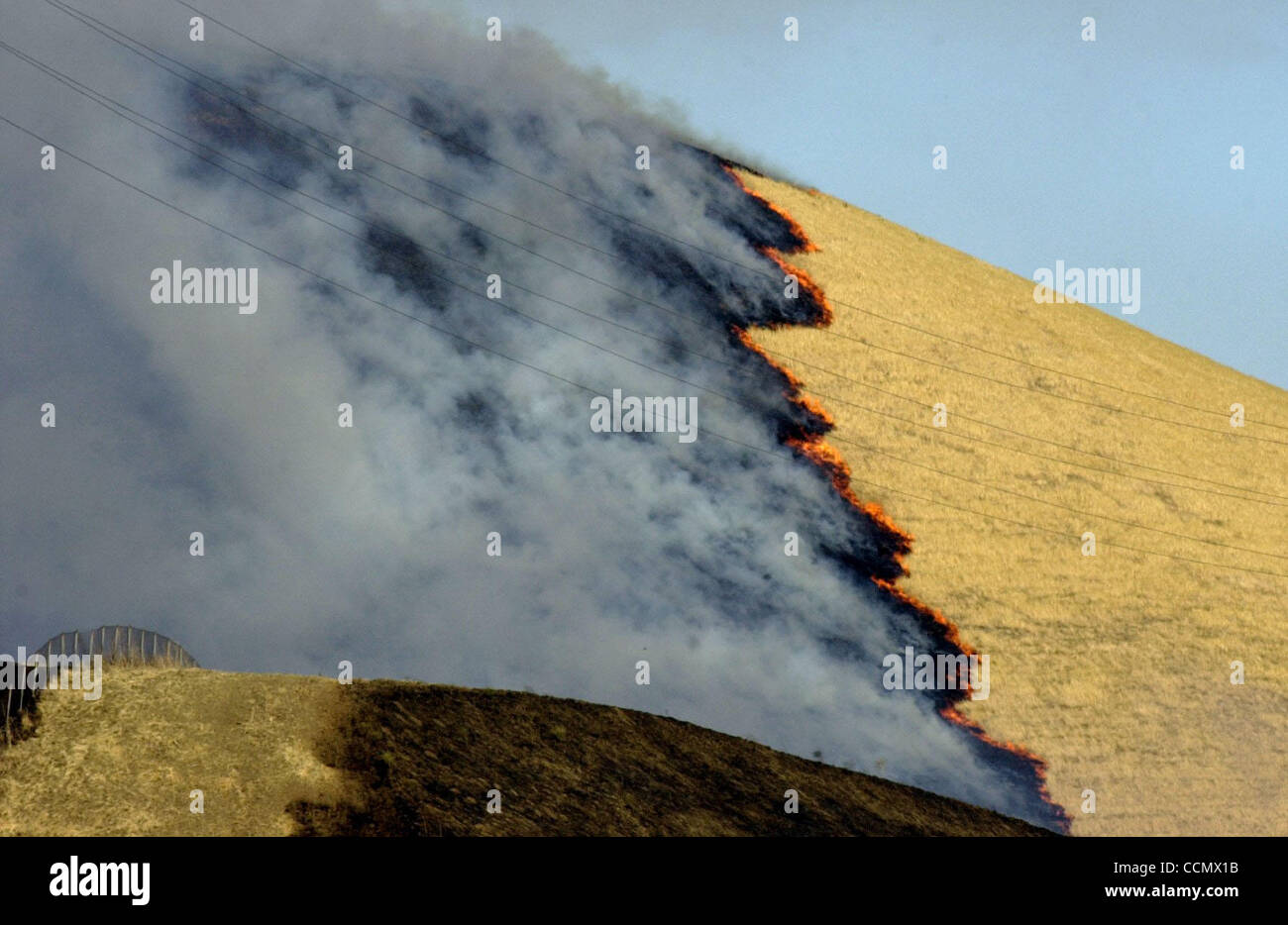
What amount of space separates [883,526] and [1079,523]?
9.38 meters

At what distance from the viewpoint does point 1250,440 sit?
215ft

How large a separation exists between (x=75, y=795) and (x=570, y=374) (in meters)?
29.0

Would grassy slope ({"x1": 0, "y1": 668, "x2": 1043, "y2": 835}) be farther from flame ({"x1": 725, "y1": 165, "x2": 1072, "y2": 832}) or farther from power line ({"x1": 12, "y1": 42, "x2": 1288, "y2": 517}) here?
power line ({"x1": 12, "y1": 42, "x2": 1288, "y2": 517})

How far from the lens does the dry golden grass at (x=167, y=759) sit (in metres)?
31.1

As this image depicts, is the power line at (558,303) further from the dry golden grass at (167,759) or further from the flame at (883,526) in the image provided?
the dry golden grass at (167,759)

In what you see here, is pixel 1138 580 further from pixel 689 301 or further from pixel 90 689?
pixel 90 689

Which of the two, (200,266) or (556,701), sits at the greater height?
(200,266)

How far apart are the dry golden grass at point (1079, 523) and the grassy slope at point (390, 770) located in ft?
26.2

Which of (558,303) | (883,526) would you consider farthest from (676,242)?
(883,526)

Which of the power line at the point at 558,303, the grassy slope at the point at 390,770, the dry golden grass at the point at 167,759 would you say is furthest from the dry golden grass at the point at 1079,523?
the dry golden grass at the point at 167,759

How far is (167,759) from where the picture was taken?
32.9 m

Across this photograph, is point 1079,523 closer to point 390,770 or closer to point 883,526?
point 883,526

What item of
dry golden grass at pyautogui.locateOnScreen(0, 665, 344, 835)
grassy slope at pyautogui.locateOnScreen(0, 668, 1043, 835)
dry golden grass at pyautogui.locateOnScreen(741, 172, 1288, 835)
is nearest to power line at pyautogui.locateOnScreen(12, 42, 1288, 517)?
dry golden grass at pyautogui.locateOnScreen(741, 172, 1288, 835)
